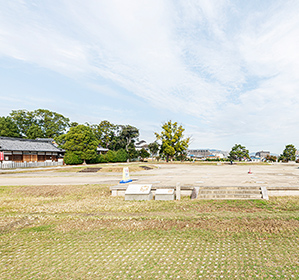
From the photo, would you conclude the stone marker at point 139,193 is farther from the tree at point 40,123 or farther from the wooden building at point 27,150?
the tree at point 40,123

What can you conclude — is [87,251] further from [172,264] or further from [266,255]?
[266,255]

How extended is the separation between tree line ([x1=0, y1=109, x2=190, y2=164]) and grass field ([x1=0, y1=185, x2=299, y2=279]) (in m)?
33.0

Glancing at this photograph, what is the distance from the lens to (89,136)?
4219 cm

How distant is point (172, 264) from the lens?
4031 millimetres

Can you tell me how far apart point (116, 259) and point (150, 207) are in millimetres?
4305

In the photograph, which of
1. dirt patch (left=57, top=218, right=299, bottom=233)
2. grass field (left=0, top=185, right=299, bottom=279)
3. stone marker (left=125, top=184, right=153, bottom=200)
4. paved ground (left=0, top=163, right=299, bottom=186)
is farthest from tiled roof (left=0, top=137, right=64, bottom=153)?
dirt patch (left=57, top=218, right=299, bottom=233)

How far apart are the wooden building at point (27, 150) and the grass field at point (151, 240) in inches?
1244

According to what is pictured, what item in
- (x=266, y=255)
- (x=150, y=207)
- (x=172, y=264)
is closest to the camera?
(x=172, y=264)

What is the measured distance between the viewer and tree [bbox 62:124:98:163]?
40656 mm

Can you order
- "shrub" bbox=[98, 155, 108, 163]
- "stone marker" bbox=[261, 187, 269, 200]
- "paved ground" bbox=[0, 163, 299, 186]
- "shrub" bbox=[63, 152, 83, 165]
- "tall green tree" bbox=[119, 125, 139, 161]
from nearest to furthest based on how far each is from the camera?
"stone marker" bbox=[261, 187, 269, 200], "paved ground" bbox=[0, 163, 299, 186], "shrub" bbox=[63, 152, 83, 165], "shrub" bbox=[98, 155, 108, 163], "tall green tree" bbox=[119, 125, 139, 161]

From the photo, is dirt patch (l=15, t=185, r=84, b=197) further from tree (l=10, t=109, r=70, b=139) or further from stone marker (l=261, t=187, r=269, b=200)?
tree (l=10, t=109, r=70, b=139)

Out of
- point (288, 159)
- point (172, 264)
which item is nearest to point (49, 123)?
point (172, 264)

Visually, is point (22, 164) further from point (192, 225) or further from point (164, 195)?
point (192, 225)

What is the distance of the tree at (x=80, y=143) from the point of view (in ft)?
133
